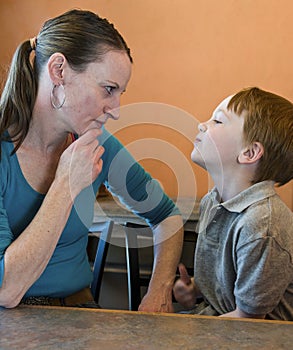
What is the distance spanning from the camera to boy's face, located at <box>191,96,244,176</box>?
118cm

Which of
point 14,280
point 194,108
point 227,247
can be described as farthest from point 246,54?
point 14,280

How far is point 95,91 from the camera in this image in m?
1.03

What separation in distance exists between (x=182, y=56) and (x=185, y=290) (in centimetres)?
138

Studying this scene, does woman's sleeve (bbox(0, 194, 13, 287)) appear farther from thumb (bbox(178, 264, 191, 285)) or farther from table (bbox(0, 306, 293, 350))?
thumb (bbox(178, 264, 191, 285))

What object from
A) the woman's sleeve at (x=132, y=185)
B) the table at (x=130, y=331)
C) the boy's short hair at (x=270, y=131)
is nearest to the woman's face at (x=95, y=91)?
the woman's sleeve at (x=132, y=185)

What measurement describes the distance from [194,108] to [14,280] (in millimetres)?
1613

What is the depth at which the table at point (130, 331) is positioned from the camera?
64 centimetres

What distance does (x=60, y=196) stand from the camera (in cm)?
94

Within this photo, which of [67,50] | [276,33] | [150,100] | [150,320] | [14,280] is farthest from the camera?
[150,100]

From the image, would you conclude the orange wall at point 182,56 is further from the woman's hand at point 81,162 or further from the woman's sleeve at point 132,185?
the woman's hand at point 81,162

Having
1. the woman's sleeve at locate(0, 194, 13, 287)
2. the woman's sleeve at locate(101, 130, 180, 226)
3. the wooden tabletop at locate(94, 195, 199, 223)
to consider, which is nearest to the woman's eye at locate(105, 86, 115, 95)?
the woman's sleeve at locate(101, 130, 180, 226)

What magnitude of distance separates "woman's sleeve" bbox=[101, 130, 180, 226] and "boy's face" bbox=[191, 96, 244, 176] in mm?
188

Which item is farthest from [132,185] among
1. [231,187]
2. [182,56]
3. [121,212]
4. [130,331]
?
[182,56]

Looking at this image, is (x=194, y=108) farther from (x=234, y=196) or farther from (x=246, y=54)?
(x=234, y=196)
